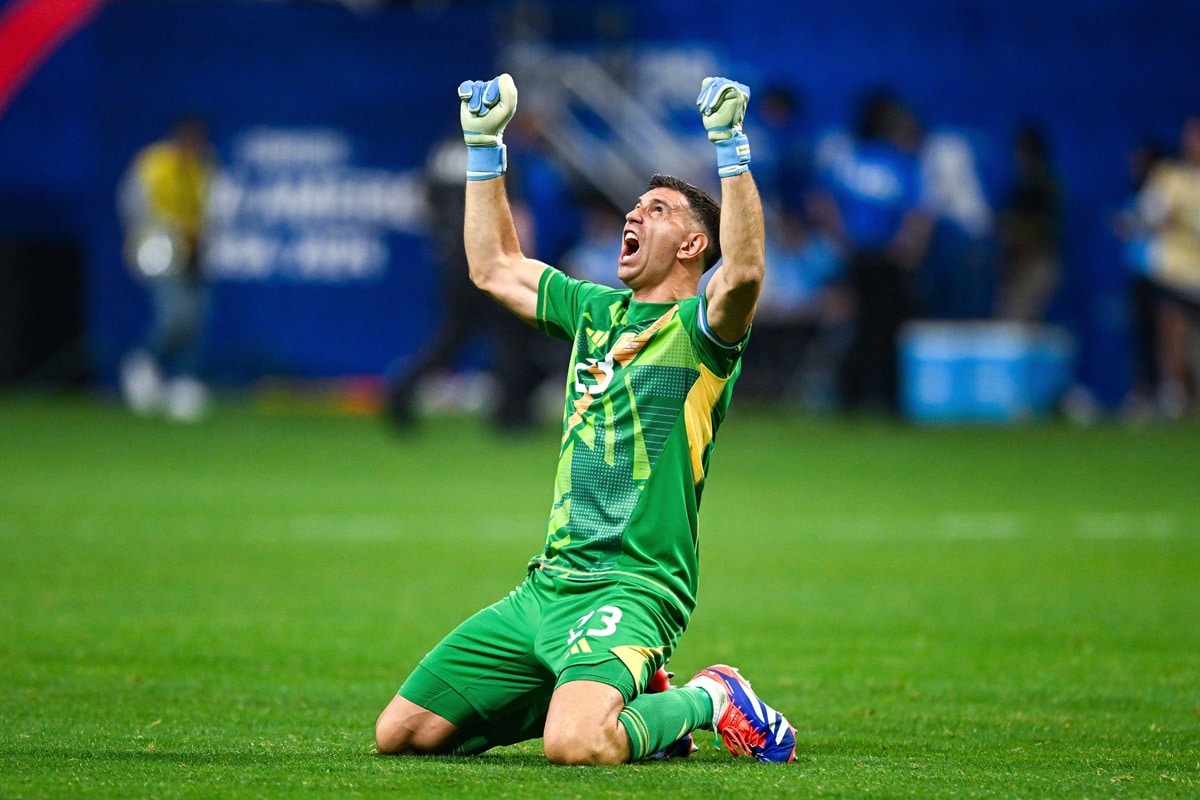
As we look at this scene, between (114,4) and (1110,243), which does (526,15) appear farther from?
(1110,243)

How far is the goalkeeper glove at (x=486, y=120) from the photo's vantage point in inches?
257

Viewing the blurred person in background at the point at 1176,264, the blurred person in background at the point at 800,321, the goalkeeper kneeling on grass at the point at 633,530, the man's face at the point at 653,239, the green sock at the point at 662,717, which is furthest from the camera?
the blurred person in background at the point at 800,321

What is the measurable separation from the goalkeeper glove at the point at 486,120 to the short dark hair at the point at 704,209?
605 millimetres

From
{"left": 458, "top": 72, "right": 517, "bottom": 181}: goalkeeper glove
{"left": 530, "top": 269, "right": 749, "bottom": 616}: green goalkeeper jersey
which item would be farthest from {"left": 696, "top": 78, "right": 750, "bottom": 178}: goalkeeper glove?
{"left": 458, "top": 72, "right": 517, "bottom": 181}: goalkeeper glove

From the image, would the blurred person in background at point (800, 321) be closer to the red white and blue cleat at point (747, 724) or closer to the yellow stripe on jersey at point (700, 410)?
the yellow stripe on jersey at point (700, 410)

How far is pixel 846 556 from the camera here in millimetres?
11234

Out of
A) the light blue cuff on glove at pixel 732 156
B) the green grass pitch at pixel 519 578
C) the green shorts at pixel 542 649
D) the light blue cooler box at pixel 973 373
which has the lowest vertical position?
the green grass pitch at pixel 519 578

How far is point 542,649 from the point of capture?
5906mm

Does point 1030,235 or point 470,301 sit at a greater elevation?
point 1030,235

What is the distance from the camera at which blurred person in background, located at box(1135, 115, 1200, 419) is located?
20.8 meters

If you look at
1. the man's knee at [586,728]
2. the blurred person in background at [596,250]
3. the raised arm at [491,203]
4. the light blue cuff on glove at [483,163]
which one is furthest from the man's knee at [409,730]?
the blurred person in background at [596,250]

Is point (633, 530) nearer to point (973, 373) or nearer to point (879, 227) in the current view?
point (879, 227)

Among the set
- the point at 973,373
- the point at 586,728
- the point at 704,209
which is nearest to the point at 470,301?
the point at 973,373

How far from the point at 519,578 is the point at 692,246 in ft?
14.0
